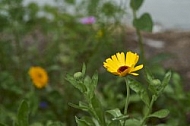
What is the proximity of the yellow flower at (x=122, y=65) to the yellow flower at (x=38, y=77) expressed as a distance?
1071mm

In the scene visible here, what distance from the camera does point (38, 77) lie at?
2.30 m

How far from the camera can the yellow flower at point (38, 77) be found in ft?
7.57

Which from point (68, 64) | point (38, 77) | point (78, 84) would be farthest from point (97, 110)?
point (68, 64)

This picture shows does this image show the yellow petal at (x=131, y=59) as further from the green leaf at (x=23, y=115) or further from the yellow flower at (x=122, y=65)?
the green leaf at (x=23, y=115)

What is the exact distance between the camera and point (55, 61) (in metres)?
2.63

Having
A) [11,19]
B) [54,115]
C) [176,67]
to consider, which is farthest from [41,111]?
[176,67]

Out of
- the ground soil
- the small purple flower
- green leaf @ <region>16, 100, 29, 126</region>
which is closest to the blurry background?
the ground soil

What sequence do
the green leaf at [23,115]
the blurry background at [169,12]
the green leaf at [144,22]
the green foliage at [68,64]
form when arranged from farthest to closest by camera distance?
1. the blurry background at [169,12]
2. the green foliage at [68,64]
3. the green leaf at [144,22]
4. the green leaf at [23,115]

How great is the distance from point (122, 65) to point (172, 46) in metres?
1.76

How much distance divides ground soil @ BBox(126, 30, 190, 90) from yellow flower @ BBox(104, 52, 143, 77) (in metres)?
1.33

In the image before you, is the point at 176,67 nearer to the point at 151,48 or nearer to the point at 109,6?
the point at 151,48

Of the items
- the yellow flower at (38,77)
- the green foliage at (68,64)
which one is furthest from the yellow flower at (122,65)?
the yellow flower at (38,77)

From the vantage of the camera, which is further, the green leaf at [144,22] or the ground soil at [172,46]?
the ground soil at [172,46]

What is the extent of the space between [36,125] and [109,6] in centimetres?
70
